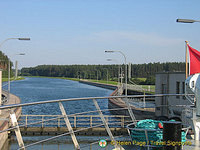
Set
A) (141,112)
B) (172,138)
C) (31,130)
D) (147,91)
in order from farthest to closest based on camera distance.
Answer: (147,91), (141,112), (31,130), (172,138)

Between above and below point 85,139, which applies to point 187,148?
above

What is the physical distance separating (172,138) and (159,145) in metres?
0.71

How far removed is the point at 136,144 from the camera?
17.6ft

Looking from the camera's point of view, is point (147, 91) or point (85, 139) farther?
point (147, 91)

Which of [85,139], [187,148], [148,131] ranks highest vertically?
[148,131]

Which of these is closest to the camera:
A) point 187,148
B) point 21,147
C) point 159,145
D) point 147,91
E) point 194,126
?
point 21,147

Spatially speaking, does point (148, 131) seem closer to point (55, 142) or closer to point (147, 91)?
point (55, 142)

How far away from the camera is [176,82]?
31.2 metres

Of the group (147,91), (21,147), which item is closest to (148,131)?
(21,147)

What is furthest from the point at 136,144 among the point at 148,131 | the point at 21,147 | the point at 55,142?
the point at 55,142

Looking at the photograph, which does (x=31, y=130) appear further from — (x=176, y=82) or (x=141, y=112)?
(x=176, y=82)

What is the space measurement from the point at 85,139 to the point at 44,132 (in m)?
3.92

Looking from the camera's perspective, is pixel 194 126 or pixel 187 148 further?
pixel 194 126

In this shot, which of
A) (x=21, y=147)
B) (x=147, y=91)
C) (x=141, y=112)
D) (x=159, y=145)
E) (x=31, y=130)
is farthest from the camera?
(x=147, y=91)
